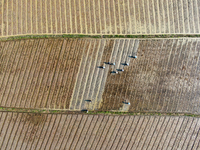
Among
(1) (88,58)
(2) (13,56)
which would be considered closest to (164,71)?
(1) (88,58)

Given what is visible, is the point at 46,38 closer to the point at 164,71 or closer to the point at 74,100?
the point at 74,100

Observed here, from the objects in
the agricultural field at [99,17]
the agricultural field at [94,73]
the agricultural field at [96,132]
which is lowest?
the agricultural field at [96,132]

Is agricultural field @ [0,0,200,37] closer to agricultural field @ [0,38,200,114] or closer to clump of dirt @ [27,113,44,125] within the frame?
agricultural field @ [0,38,200,114]

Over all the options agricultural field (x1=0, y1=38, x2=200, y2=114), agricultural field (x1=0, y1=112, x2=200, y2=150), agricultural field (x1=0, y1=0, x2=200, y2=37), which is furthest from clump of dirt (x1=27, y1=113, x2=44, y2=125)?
agricultural field (x1=0, y1=0, x2=200, y2=37)

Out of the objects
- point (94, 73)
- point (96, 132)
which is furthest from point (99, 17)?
point (96, 132)

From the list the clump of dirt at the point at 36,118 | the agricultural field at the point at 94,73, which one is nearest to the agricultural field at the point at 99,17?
the agricultural field at the point at 94,73

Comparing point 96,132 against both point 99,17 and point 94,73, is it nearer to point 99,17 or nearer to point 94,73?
point 94,73

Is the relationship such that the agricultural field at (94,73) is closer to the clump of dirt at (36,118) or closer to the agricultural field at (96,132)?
the clump of dirt at (36,118)
